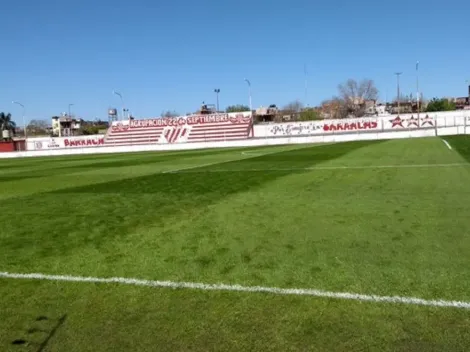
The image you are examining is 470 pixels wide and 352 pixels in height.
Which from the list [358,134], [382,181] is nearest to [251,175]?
[382,181]

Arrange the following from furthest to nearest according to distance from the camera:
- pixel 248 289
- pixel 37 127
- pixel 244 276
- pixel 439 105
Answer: pixel 37 127 → pixel 439 105 → pixel 244 276 → pixel 248 289

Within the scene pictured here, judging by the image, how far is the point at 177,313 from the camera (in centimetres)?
427

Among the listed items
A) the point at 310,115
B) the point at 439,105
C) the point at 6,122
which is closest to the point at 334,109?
the point at 310,115

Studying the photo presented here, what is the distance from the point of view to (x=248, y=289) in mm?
4750

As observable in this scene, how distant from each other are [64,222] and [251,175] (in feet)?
30.3

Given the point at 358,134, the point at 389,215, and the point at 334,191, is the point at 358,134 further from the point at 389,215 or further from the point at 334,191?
the point at 389,215

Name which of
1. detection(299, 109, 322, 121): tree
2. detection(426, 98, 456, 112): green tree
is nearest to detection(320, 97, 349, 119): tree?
detection(299, 109, 322, 121): tree

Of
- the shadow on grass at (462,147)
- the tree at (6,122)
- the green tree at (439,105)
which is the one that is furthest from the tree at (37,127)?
the shadow on grass at (462,147)

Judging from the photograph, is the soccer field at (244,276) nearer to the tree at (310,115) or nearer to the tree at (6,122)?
the tree at (310,115)

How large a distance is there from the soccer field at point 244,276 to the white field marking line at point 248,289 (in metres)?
0.02

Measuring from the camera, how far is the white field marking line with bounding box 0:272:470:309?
13.9ft

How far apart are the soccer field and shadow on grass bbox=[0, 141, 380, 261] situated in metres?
0.07

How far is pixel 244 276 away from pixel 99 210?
5.97 m

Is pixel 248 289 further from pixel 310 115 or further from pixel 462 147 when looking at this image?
pixel 310 115
